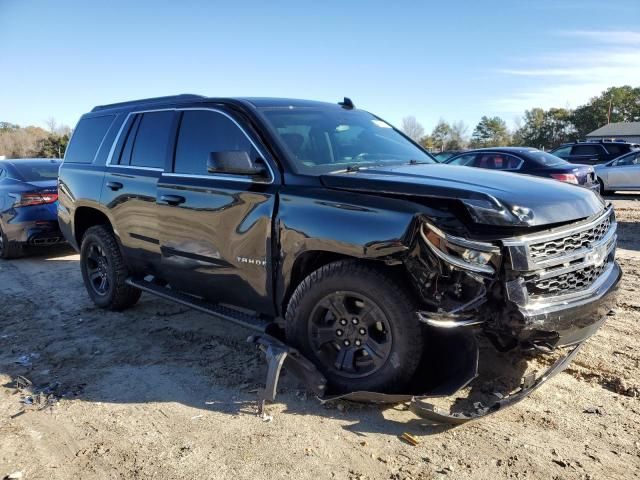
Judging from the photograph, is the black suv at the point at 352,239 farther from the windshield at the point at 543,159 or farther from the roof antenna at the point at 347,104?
the windshield at the point at 543,159

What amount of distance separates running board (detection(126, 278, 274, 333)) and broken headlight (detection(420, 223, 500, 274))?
4.78 feet

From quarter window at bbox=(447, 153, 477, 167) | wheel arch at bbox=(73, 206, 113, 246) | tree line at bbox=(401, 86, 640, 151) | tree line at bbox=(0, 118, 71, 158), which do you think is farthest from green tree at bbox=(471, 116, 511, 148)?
wheel arch at bbox=(73, 206, 113, 246)

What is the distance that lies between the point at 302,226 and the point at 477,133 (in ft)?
309

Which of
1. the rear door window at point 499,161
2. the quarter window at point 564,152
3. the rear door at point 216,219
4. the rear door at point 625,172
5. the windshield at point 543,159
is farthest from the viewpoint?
the quarter window at point 564,152

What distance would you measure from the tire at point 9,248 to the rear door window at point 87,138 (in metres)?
3.18

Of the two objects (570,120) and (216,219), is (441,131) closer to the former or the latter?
(570,120)

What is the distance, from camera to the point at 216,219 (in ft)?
13.4

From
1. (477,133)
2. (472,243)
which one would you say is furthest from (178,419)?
(477,133)

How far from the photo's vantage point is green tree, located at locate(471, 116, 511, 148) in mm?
87188

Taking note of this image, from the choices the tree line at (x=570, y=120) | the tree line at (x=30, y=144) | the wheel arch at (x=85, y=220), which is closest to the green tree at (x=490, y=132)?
the tree line at (x=570, y=120)

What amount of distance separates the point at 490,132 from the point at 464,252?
9303 cm

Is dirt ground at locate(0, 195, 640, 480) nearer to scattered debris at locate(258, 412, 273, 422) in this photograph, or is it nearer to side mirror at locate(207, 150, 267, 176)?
scattered debris at locate(258, 412, 273, 422)

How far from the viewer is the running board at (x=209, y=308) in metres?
3.87

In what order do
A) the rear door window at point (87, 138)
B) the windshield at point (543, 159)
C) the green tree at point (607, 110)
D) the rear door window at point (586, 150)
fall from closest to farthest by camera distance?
the rear door window at point (87, 138) < the windshield at point (543, 159) < the rear door window at point (586, 150) < the green tree at point (607, 110)
